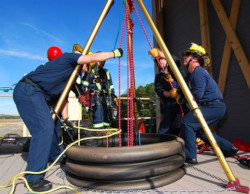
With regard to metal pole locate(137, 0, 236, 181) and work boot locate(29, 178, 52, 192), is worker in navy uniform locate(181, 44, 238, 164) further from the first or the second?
work boot locate(29, 178, 52, 192)

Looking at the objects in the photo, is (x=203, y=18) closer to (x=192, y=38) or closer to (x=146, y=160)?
(x=192, y=38)

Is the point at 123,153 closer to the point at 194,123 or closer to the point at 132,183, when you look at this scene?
the point at 132,183

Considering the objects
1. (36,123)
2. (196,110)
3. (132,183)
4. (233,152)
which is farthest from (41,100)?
(233,152)

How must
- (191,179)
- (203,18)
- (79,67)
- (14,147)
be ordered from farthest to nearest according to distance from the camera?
(203,18), (14,147), (79,67), (191,179)

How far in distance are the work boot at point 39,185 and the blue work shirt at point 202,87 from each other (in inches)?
85.1

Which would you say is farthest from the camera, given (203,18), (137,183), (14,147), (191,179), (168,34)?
(168,34)

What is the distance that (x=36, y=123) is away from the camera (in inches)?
94.0

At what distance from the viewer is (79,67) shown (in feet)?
9.19

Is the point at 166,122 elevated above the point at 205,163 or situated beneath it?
elevated above

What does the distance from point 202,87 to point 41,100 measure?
82.5 inches

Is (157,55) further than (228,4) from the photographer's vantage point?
No

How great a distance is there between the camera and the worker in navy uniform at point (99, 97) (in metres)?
4.82

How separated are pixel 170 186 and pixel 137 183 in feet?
1.12

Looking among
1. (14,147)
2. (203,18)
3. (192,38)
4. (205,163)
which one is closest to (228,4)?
(203,18)
